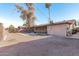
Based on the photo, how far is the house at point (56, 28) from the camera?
565 cm

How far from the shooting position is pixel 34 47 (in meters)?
5.51

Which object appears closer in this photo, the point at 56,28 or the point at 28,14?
the point at 28,14

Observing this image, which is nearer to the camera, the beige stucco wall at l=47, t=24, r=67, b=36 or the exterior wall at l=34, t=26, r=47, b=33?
the exterior wall at l=34, t=26, r=47, b=33

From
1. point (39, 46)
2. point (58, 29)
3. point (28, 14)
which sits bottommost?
point (39, 46)

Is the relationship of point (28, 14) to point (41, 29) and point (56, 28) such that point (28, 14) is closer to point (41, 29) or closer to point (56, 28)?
point (41, 29)

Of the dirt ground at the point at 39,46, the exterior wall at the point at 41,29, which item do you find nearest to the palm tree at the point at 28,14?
the exterior wall at the point at 41,29

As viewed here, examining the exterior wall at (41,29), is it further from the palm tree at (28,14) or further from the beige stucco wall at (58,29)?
the palm tree at (28,14)

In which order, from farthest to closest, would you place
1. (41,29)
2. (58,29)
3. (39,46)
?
(58,29) → (41,29) → (39,46)

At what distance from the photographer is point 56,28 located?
232 inches

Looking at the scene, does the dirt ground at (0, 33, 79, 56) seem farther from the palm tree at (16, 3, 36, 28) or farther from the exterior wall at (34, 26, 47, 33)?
the palm tree at (16, 3, 36, 28)

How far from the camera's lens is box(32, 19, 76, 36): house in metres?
5.65

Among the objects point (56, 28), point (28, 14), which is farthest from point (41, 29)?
point (28, 14)

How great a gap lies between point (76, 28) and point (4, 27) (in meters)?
2.13

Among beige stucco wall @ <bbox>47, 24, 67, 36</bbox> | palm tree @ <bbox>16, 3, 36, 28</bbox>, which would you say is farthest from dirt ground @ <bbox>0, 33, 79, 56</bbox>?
palm tree @ <bbox>16, 3, 36, 28</bbox>
